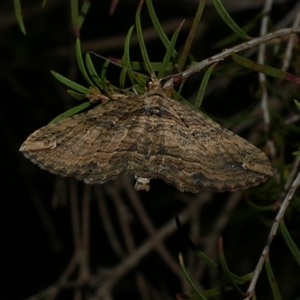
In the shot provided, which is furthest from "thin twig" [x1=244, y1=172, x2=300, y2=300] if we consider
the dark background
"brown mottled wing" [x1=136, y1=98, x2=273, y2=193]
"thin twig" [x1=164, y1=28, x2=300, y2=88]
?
the dark background

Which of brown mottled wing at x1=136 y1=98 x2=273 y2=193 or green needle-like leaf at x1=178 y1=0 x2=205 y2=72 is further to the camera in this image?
brown mottled wing at x1=136 y1=98 x2=273 y2=193

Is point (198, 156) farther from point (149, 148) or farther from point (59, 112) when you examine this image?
point (59, 112)

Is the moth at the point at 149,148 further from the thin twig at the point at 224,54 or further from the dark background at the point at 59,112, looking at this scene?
the dark background at the point at 59,112

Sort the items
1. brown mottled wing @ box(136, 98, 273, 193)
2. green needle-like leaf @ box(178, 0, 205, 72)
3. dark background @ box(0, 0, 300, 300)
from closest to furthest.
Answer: green needle-like leaf @ box(178, 0, 205, 72) < brown mottled wing @ box(136, 98, 273, 193) < dark background @ box(0, 0, 300, 300)

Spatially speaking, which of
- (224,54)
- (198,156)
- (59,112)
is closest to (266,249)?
(198,156)

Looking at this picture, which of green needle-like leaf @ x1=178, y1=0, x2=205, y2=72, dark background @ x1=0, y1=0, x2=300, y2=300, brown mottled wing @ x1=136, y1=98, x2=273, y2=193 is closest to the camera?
green needle-like leaf @ x1=178, y1=0, x2=205, y2=72

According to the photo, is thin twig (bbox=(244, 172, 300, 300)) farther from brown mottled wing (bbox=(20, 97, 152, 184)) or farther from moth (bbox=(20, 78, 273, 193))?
brown mottled wing (bbox=(20, 97, 152, 184))
